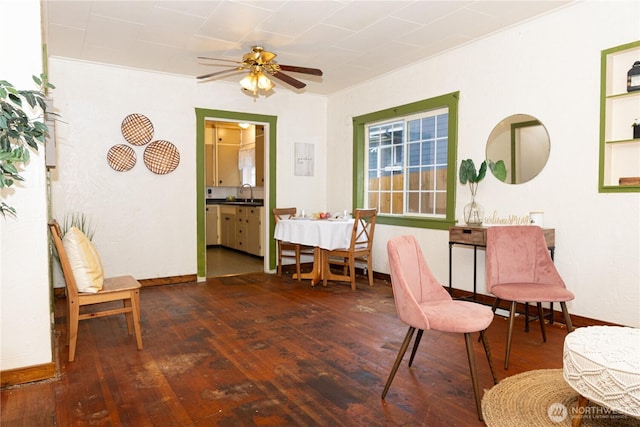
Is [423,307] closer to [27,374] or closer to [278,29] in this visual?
[27,374]

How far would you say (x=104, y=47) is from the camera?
4.41m

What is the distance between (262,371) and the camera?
2670mm

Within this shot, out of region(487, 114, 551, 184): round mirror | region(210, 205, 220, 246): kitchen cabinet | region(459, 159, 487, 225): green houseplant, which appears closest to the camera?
region(487, 114, 551, 184): round mirror

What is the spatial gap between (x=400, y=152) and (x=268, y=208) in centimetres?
210

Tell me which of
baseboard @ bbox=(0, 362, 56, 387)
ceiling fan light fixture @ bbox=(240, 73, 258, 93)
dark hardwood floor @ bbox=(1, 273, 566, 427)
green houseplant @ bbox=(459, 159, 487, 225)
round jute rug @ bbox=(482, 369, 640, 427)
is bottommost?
dark hardwood floor @ bbox=(1, 273, 566, 427)

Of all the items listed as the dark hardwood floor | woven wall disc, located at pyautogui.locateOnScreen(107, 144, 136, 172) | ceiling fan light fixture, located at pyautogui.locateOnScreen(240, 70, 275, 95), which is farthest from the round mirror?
woven wall disc, located at pyautogui.locateOnScreen(107, 144, 136, 172)

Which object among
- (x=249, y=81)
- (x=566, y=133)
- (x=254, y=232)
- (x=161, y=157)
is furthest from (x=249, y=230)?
(x=566, y=133)

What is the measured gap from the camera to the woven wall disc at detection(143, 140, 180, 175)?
5.22 meters

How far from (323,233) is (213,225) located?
439 centimetres

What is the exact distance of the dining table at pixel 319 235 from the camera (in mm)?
5020

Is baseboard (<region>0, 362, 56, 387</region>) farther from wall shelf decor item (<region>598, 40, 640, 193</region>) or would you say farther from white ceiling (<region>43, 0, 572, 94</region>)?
wall shelf decor item (<region>598, 40, 640, 193</region>)

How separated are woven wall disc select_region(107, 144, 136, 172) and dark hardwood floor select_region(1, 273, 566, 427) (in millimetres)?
1781

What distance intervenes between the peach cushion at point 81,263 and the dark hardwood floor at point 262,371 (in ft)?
1.65

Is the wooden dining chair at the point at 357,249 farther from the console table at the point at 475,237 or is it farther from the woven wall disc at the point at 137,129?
the woven wall disc at the point at 137,129
